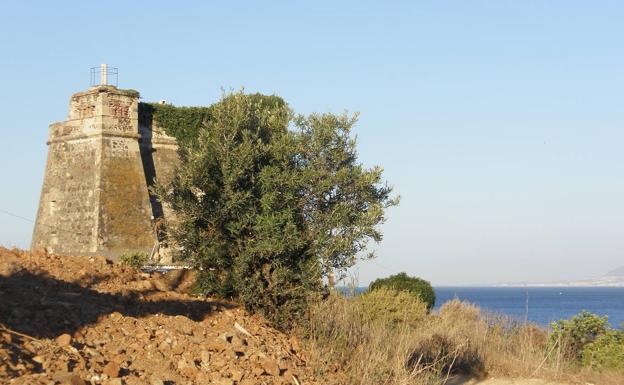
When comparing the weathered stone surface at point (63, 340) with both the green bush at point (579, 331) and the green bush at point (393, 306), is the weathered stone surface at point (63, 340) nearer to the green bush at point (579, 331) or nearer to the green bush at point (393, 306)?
the green bush at point (393, 306)

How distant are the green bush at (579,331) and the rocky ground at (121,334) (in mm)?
10748

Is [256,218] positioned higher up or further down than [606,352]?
higher up

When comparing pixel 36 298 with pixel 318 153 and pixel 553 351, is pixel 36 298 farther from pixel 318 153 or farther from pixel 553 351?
pixel 553 351

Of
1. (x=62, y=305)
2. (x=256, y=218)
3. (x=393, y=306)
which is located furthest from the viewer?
(x=393, y=306)

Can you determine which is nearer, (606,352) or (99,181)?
(606,352)

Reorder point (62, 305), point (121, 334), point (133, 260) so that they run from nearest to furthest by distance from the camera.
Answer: point (121, 334) < point (62, 305) < point (133, 260)

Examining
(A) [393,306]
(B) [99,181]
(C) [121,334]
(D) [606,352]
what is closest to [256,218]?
(C) [121,334]

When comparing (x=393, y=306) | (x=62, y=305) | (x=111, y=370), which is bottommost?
(x=111, y=370)

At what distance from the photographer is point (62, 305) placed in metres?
11.7

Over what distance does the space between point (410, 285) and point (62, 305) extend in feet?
61.4

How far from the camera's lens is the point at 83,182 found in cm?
3394

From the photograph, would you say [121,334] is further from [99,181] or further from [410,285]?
[99,181]

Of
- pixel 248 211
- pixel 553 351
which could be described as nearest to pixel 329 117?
pixel 248 211

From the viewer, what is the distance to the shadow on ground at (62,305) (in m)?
10.8
